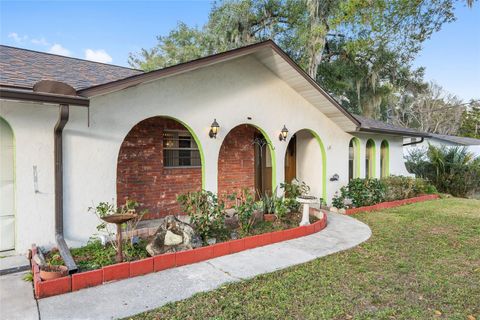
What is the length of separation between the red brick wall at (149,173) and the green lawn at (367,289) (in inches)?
172

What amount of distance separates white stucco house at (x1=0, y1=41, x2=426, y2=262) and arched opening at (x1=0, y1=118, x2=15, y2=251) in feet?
0.05

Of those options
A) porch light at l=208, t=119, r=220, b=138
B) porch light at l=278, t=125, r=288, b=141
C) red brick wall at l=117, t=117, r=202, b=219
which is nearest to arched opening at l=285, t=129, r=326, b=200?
porch light at l=278, t=125, r=288, b=141

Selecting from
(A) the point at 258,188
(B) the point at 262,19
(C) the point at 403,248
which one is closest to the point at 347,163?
(A) the point at 258,188

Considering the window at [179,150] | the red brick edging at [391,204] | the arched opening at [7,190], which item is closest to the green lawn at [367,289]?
the red brick edging at [391,204]

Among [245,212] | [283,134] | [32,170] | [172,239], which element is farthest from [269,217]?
[32,170]

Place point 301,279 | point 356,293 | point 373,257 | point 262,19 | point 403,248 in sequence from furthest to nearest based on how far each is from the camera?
point 262,19
point 403,248
point 373,257
point 301,279
point 356,293

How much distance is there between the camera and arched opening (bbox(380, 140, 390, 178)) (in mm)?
13305

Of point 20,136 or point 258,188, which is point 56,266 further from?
point 258,188

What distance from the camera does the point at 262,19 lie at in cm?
1872

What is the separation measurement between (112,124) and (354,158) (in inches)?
367

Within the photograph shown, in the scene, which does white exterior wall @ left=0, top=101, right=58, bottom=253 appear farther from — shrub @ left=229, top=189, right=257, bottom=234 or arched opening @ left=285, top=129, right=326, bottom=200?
arched opening @ left=285, top=129, right=326, bottom=200

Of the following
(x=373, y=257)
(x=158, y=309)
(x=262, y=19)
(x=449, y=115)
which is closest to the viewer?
(x=158, y=309)

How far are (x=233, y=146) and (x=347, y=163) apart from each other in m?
4.43

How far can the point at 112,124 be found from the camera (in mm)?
5738
